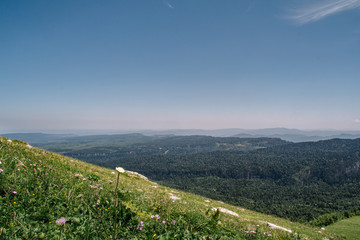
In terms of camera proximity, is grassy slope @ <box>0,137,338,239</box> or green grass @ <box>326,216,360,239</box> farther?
green grass @ <box>326,216,360,239</box>

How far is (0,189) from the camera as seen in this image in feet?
13.5

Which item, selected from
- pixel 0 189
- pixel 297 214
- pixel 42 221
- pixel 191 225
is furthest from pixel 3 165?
pixel 297 214

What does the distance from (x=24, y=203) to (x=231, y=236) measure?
5377 mm

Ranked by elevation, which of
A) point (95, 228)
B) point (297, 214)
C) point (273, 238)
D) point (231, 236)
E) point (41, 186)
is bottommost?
point (297, 214)

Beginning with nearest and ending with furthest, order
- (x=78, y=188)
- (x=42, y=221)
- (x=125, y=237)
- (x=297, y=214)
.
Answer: (x=42, y=221), (x=125, y=237), (x=78, y=188), (x=297, y=214)

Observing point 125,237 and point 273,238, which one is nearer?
point 125,237

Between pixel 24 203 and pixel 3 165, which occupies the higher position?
pixel 3 165

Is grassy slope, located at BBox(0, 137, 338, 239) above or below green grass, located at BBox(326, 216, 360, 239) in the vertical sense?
above

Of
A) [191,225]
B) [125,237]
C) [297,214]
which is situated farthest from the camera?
Result: [297,214]

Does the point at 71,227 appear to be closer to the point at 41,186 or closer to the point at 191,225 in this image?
the point at 41,186

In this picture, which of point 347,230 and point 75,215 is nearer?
point 75,215

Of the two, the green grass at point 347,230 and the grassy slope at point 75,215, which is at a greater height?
the grassy slope at point 75,215

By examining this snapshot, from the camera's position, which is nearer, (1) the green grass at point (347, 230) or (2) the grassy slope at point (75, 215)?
(2) the grassy slope at point (75, 215)

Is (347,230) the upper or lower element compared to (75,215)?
lower
